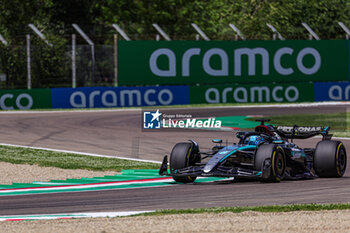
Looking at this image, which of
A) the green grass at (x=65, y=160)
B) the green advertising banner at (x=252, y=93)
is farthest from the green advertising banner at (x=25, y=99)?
the green grass at (x=65, y=160)

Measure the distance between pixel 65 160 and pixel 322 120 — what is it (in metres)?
14.3

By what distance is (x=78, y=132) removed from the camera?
2414 centimetres

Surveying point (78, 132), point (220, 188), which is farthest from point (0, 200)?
point (78, 132)

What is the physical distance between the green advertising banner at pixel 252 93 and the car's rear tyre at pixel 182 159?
2214cm

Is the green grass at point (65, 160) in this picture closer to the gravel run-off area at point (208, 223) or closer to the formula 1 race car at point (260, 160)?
the formula 1 race car at point (260, 160)

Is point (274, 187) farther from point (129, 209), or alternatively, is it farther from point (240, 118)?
point (240, 118)

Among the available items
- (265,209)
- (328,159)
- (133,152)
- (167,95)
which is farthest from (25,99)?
(265,209)

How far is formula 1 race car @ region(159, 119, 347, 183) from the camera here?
42.2ft

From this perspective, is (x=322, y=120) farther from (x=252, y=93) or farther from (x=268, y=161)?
(x=268, y=161)

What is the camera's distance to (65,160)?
1789 centimetres

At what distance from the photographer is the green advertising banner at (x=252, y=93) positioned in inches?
1430

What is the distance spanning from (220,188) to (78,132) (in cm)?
1201

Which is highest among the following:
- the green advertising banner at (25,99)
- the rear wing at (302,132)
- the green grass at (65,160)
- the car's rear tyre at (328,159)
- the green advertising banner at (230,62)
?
the green advertising banner at (230,62)

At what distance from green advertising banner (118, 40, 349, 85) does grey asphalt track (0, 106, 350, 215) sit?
2968 millimetres
